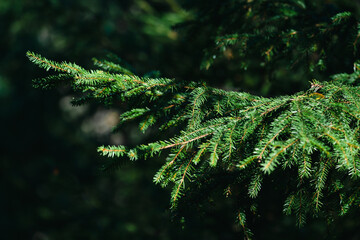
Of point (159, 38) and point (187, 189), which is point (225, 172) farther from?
point (159, 38)

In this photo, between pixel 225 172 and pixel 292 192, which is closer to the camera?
pixel 292 192

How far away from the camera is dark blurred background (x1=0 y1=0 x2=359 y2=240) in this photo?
3.61m

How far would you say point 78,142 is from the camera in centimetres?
552

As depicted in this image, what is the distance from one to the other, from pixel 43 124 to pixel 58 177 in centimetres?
126

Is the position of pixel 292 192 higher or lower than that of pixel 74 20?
lower

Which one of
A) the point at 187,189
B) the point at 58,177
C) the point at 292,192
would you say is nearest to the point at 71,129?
the point at 58,177

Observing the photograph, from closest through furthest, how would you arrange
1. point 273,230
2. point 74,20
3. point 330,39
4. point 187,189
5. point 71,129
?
point 187,189 < point 330,39 < point 273,230 < point 74,20 < point 71,129

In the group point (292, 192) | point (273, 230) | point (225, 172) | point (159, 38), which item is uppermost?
point (159, 38)

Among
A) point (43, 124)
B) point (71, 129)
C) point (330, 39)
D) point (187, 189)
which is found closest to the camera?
point (187, 189)

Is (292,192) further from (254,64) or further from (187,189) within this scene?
(254,64)

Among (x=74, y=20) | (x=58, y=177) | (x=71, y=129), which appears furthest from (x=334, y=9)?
(x=71, y=129)

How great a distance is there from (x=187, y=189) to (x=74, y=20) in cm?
335

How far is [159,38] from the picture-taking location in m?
4.16

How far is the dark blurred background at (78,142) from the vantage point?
3.61 metres
